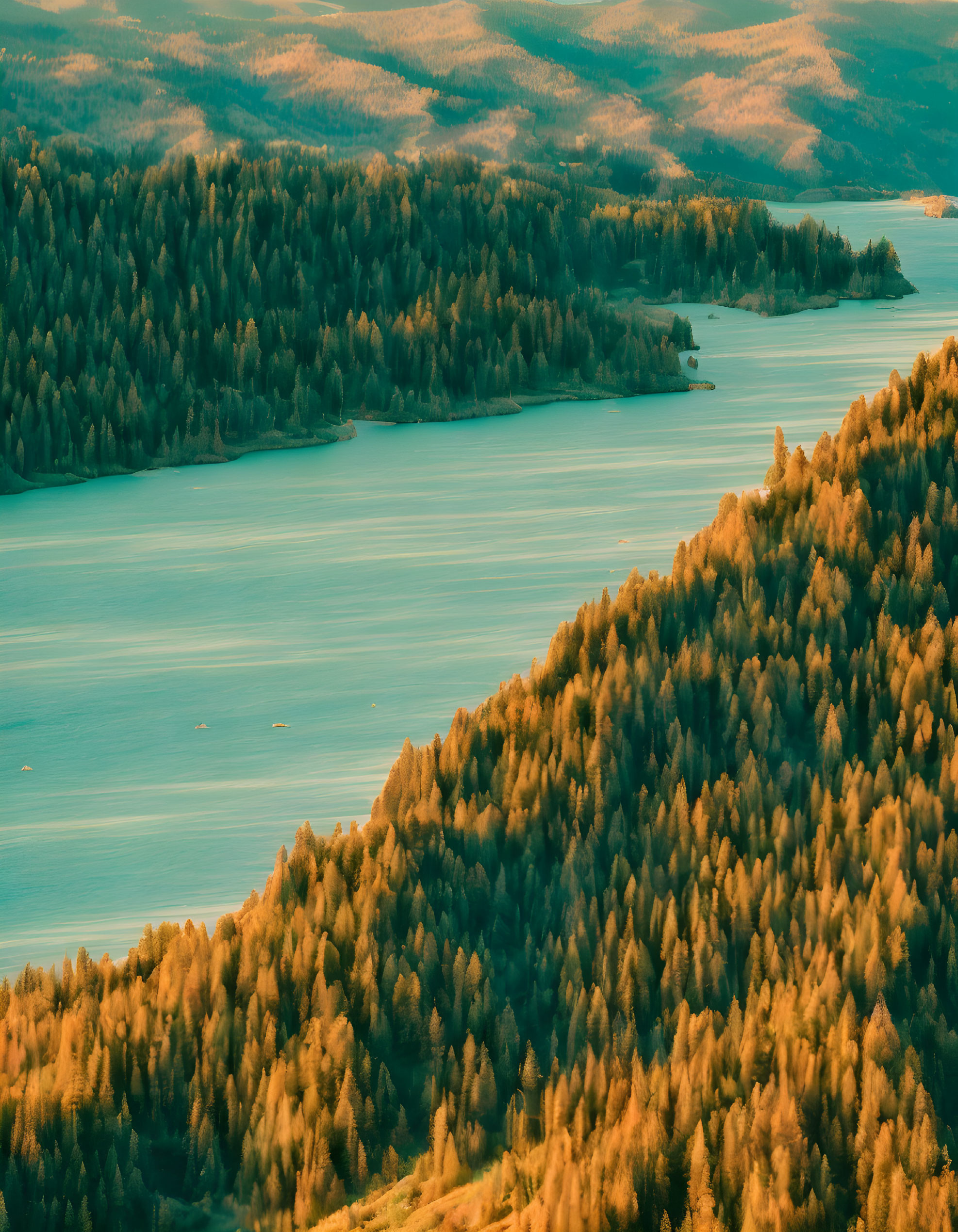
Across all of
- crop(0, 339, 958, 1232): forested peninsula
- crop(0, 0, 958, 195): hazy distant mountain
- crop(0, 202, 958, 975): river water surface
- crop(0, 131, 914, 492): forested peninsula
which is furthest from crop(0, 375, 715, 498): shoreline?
crop(0, 0, 958, 195): hazy distant mountain

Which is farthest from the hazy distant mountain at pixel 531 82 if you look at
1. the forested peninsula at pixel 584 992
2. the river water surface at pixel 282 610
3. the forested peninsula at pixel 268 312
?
the forested peninsula at pixel 584 992

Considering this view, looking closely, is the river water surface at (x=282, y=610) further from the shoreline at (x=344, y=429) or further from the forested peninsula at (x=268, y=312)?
the forested peninsula at (x=268, y=312)

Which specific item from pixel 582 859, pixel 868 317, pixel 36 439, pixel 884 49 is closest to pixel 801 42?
pixel 884 49

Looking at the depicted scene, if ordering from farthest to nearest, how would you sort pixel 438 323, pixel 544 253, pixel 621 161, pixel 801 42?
pixel 801 42 → pixel 621 161 → pixel 544 253 → pixel 438 323

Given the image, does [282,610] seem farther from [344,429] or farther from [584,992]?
[344,429]

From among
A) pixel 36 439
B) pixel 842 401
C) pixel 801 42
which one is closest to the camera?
pixel 36 439

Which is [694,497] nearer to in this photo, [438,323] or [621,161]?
[438,323]

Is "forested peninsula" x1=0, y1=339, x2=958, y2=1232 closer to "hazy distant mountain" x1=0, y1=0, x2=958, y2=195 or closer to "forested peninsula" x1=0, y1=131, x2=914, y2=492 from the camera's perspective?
"forested peninsula" x1=0, y1=131, x2=914, y2=492
